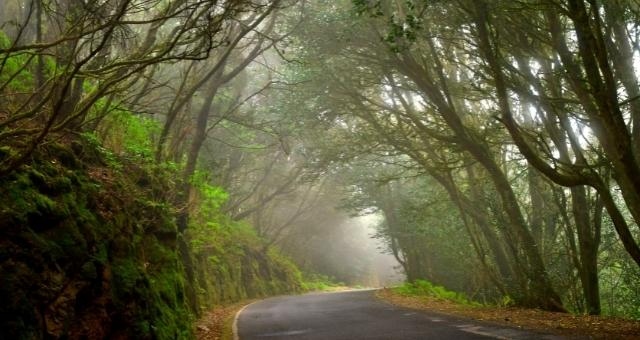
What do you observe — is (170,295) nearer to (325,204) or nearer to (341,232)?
(325,204)

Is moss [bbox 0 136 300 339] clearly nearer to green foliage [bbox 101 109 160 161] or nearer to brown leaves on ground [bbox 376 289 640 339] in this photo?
green foliage [bbox 101 109 160 161]

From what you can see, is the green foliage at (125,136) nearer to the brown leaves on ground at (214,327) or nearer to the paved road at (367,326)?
the brown leaves on ground at (214,327)

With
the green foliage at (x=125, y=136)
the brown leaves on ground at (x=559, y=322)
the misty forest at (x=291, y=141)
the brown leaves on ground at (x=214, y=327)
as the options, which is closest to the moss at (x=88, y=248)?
the misty forest at (x=291, y=141)

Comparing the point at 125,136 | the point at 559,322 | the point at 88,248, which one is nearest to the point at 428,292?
the point at 559,322

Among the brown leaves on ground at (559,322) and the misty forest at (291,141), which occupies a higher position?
the misty forest at (291,141)

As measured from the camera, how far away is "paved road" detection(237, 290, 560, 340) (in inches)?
340

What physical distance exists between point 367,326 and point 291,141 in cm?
1813

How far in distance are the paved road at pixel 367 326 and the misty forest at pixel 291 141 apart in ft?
6.27

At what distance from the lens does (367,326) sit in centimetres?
1058

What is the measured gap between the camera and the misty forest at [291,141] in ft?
19.7

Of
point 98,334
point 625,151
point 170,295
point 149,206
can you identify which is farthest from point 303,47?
point 98,334

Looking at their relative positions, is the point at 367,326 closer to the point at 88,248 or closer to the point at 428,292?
the point at 88,248

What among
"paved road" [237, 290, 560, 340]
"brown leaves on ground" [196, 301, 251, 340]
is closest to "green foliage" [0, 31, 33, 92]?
"brown leaves on ground" [196, 301, 251, 340]

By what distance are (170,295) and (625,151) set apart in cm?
785
